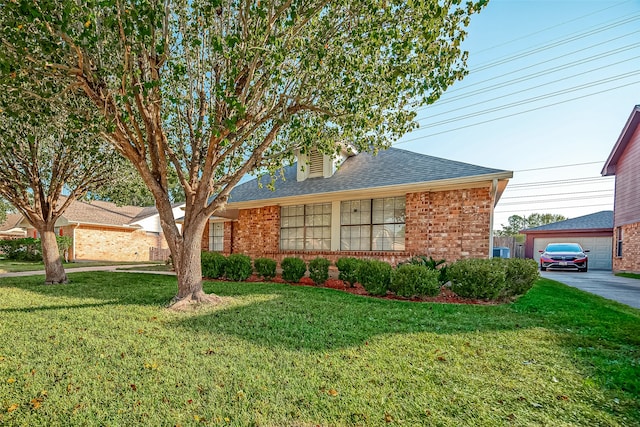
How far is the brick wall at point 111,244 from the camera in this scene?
2142 cm

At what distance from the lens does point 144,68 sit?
18.9 feet

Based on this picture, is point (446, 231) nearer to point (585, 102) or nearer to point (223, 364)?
point (223, 364)

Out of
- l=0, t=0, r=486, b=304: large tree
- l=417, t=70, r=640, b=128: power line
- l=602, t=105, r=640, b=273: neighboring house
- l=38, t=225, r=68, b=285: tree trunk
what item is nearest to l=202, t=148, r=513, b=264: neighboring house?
l=0, t=0, r=486, b=304: large tree

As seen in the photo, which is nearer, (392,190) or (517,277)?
(517,277)

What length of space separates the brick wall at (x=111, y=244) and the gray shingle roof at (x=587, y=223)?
2929 cm

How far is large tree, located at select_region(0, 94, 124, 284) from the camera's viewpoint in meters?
8.20

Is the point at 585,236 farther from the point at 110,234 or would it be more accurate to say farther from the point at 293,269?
the point at 110,234

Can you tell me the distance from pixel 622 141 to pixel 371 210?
635 inches

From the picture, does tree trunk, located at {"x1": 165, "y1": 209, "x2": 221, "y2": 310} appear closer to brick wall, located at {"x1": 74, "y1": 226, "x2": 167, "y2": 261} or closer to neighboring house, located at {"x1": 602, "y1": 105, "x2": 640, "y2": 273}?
neighboring house, located at {"x1": 602, "y1": 105, "x2": 640, "y2": 273}

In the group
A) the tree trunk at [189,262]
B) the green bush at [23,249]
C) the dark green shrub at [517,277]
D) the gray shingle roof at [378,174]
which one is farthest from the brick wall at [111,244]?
the dark green shrub at [517,277]

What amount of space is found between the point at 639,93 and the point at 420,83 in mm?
17182

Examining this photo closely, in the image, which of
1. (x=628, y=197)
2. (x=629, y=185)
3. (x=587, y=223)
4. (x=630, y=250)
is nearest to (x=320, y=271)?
(x=630, y=250)

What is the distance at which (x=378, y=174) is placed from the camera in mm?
10023

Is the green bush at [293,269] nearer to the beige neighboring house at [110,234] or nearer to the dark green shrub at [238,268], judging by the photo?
the dark green shrub at [238,268]
